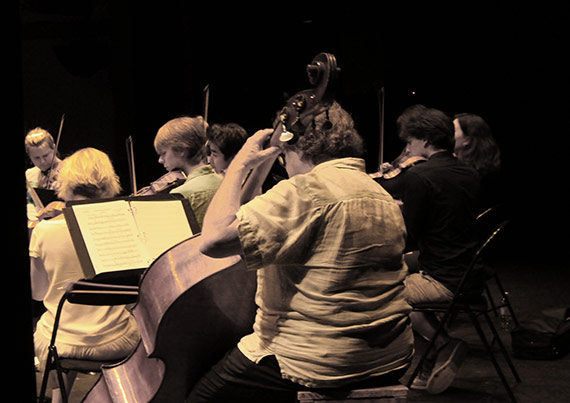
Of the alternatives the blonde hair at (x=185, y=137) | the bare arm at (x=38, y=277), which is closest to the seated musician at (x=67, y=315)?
the bare arm at (x=38, y=277)

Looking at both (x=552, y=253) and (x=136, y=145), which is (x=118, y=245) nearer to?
(x=136, y=145)

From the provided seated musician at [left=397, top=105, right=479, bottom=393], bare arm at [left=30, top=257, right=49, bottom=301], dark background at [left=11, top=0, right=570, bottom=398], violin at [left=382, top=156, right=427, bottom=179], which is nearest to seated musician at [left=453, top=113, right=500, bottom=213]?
violin at [left=382, top=156, right=427, bottom=179]

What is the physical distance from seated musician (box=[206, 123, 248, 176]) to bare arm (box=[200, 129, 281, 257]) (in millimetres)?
1641

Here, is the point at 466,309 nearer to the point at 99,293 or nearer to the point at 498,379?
the point at 498,379

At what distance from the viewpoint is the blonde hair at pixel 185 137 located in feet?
11.8

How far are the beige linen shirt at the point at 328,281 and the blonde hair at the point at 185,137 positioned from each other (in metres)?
1.81

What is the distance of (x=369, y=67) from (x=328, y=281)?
4568 mm

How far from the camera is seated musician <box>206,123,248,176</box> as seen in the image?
3649 mm

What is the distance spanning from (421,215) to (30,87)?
5721 millimetres

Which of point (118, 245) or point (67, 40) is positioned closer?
point (118, 245)

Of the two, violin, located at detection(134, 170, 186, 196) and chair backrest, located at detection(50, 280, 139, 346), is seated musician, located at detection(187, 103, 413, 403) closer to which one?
chair backrest, located at detection(50, 280, 139, 346)

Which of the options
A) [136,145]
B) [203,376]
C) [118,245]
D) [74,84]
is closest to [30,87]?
[74,84]

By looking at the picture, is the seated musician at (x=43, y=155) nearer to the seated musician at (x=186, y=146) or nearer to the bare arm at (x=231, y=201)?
the seated musician at (x=186, y=146)

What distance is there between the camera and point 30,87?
25.8 ft
